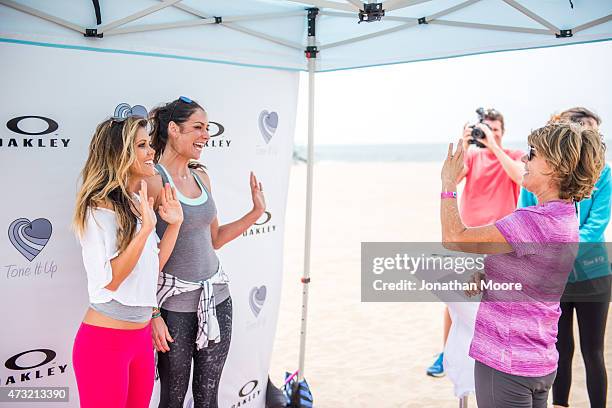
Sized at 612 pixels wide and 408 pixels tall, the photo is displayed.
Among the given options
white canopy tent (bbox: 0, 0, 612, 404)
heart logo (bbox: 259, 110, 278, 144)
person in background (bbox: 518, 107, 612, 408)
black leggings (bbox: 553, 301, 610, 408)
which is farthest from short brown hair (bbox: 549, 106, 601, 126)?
heart logo (bbox: 259, 110, 278, 144)

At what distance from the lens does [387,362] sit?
14.7 ft

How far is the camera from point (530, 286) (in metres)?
1.81

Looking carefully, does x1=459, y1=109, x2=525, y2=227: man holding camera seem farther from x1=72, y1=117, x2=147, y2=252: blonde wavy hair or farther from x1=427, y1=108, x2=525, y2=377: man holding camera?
x1=72, y1=117, x2=147, y2=252: blonde wavy hair

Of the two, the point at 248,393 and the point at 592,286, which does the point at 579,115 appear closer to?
the point at 592,286

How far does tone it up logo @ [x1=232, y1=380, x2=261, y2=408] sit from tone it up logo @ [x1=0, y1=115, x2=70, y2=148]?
176 centimetres

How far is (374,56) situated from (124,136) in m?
1.72

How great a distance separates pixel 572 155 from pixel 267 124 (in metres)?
1.80

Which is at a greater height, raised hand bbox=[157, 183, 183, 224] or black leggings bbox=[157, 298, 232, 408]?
raised hand bbox=[157, 183, 183, 224]

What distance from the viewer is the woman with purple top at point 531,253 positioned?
5.76 feet

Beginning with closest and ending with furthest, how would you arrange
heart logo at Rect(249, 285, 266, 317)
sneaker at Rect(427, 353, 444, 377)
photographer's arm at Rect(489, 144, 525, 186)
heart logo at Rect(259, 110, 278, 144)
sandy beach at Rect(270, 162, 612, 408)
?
heart logo at Rect(259, 110, 278, 144), heart logo at Rect(249, 285, 266, 317), photographer's arm at Rect(489, 144, 525, 186), sandy beach at Rect(270, 162, 612, 408), sneaker at Rect(427, 353, 444, 377)

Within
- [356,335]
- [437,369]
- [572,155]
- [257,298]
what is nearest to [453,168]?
[572,155]

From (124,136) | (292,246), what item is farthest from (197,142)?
(292,246)

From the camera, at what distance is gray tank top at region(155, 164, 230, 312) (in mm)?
2250

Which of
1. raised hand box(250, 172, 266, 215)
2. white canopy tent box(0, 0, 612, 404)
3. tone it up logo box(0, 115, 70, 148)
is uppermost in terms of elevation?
white canopy tent box(0, 0, 612, 404)
